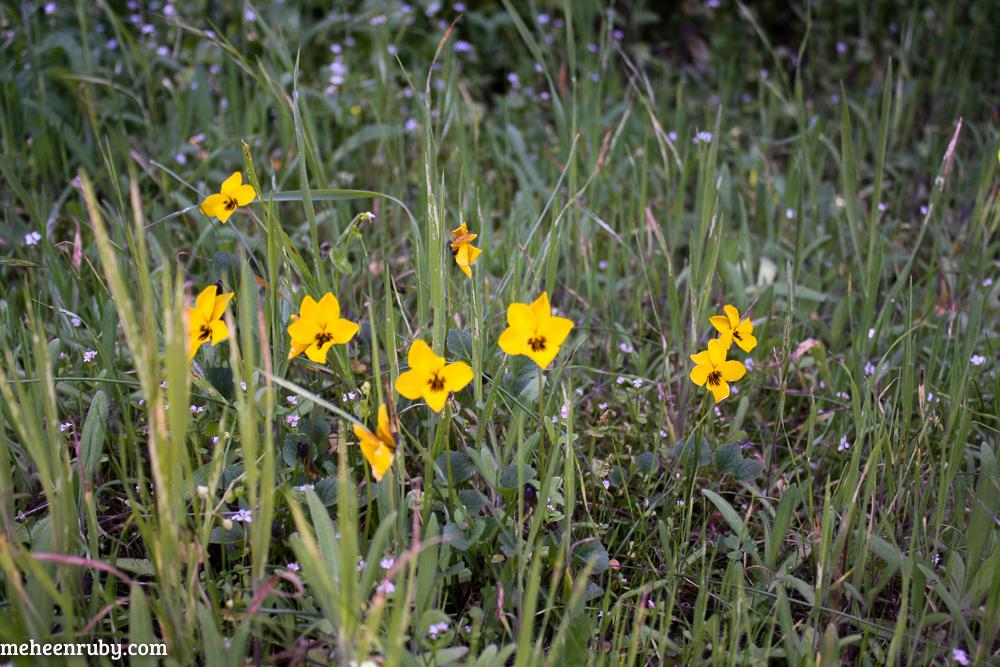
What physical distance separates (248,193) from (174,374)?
0.61 m

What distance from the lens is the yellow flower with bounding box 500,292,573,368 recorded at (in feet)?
3.95

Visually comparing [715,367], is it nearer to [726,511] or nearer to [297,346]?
[726,511]

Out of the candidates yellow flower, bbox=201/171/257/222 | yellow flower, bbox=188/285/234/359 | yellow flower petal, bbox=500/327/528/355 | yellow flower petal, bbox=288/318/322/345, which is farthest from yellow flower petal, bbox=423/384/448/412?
yellow flower, bbox=201/171/257/222

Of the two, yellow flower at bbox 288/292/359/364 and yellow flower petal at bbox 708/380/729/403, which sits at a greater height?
yellow flower at bbox 288/292/359/364

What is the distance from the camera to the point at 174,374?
3.17 ft

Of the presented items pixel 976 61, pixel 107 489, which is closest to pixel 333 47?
pixel 107 489

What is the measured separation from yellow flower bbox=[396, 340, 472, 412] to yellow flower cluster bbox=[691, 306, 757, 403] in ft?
1.64

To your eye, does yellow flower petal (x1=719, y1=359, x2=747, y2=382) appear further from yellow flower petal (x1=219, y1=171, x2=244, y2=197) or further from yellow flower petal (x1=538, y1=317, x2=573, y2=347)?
yellow flower petal (x1=219, y1=171, x2=244, y2=197)

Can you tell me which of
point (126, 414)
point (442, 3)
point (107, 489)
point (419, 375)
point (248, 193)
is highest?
point (442, 3)

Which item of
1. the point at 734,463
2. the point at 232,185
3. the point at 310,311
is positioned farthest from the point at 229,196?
the point at 734,463

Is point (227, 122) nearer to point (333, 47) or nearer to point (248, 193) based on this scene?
point (333, 47)

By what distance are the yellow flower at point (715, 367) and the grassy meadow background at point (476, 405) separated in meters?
0.15

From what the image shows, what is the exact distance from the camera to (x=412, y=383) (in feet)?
3.80

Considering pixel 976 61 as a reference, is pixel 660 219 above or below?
below
